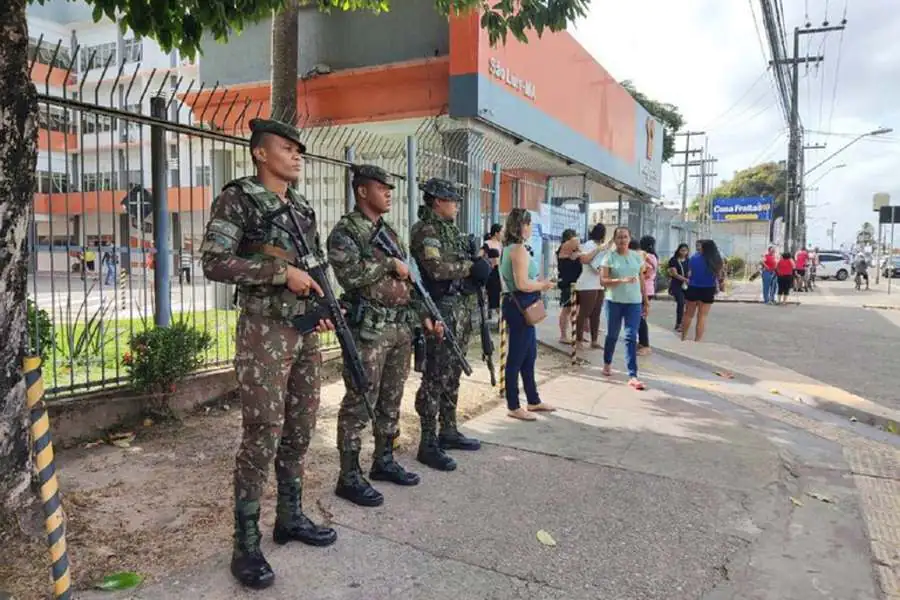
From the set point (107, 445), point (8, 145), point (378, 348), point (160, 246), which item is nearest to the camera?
point (8, 145)

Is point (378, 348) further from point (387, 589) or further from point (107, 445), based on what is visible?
point (107, 445)

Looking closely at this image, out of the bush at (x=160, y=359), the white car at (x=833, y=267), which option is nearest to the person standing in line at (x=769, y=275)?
the bush at (x=160, y=359)

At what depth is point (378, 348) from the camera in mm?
3256

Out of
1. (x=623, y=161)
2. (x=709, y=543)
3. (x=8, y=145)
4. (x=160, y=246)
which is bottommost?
(x=709, y=543)

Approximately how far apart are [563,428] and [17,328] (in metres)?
3.61

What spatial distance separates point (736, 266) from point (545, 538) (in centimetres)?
3538

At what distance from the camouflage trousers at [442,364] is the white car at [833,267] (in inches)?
1398

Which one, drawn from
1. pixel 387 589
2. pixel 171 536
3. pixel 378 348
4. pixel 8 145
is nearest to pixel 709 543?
pixel 387 589

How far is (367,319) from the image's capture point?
10.7ft

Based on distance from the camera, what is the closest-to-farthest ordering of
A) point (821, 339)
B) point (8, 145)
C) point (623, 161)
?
point (8, 145)
point (821, 339)
point (623, 161)

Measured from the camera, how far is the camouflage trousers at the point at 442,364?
3957 millimetres

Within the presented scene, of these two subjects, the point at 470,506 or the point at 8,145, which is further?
the point at 470,506

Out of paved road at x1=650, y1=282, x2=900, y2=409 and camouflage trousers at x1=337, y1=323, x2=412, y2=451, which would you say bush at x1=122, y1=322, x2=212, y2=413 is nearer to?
camouflage trousers at x1=337, y1=323, x2=412, y2=451

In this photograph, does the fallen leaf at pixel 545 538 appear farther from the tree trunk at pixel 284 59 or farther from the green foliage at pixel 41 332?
the tree trunk at pixel 284 59
